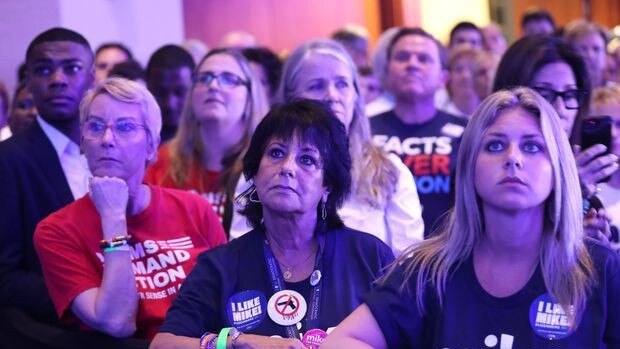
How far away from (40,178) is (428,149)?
1735mm

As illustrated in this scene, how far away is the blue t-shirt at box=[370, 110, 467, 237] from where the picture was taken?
13.8 ft

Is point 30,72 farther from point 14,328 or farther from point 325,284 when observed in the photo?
point 325,284

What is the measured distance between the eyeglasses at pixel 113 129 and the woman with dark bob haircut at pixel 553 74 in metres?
1.27

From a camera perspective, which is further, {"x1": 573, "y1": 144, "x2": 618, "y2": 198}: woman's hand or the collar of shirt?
the collar of shirt

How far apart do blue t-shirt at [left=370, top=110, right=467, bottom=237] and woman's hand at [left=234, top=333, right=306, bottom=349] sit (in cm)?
161

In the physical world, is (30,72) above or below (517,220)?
above

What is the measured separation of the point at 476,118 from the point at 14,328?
69.8 inches

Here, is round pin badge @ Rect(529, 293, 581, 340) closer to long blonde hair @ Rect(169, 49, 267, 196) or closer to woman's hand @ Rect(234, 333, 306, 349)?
woman's hand @ Rect(234, 333, 306, 349)

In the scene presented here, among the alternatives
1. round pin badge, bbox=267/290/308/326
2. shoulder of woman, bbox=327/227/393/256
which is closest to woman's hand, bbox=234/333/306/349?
round pin badge, bbox=267/290/308/326

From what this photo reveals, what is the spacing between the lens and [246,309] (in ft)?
8.79

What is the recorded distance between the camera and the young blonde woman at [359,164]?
346 cm

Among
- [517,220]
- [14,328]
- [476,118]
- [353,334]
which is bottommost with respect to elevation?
[14,328]

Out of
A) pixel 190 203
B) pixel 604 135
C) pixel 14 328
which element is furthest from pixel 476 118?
pixel 14 328

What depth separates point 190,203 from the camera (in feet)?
10.8
